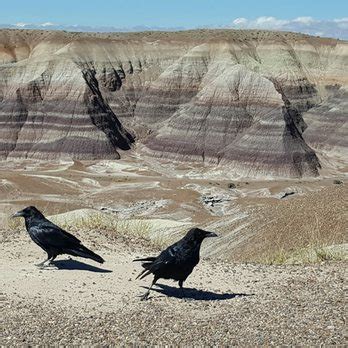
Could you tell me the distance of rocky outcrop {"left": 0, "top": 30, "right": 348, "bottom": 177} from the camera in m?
90.1

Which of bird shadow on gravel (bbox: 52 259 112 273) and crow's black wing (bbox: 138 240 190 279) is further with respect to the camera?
bird shadow on gravel (bbox: 52 259 112 273)

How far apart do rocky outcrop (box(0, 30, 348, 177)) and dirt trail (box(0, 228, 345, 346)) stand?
7418 cm

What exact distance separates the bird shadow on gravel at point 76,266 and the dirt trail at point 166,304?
0.06 ft

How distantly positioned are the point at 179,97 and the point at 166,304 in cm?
9767

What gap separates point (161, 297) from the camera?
9438 millimetres

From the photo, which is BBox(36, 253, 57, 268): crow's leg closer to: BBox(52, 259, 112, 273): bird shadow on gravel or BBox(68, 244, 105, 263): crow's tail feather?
BBox(52, 259, 112, 273): bird shadow on gravel

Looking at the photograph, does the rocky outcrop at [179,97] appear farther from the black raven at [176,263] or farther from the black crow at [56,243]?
the black raven at [176,263]

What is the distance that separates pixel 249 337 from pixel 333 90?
11223 cm

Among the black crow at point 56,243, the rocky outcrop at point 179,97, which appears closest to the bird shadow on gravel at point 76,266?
the black crow at point 56,243

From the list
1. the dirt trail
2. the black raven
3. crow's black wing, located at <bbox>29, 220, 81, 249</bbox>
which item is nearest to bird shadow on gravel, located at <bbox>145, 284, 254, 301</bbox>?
the dirt trail

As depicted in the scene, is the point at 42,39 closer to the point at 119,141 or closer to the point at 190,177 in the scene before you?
the point at 119,141

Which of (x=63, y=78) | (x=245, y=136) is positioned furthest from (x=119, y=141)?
(x=245, y=136)

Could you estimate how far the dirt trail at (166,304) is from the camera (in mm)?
7426

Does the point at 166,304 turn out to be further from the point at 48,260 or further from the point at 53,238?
the point at 48,260
